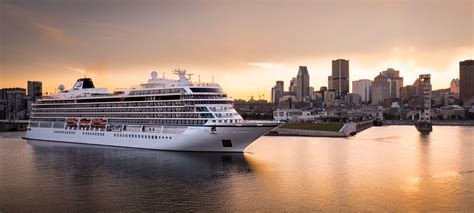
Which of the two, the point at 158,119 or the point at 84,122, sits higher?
the point at 158,119

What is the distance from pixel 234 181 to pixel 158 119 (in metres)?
14.9

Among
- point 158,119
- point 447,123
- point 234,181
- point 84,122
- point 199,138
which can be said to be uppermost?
point 158,119

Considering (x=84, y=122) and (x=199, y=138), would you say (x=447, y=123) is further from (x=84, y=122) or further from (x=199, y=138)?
(x=199, y=138)

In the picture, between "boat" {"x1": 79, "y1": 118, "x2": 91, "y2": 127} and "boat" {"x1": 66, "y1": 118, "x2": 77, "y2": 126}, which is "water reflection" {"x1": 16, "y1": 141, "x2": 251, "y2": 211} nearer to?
"boat" {"x1": 79, "y1": 118, "x2": 91, "y2": 127}

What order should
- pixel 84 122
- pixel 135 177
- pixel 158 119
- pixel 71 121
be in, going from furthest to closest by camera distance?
pixel 71 121, pixel 84 122, pixel 158 119, pixel 135 177

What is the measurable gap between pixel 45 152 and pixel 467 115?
417 ft

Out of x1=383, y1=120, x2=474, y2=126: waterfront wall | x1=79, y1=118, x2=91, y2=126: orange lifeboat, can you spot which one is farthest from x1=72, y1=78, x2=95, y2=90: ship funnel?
x1=383, y1=120, x2=474, y2=126: waterfront wall

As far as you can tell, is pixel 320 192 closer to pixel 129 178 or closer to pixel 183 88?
pixel 129 178

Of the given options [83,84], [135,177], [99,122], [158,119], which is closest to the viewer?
[135,177]

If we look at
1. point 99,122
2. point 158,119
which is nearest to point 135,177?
point 158,119

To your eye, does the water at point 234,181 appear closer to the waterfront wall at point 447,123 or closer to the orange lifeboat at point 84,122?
the orange lifeboat at point 84,122

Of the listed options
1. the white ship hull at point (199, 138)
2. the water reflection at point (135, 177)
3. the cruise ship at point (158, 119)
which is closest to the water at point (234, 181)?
the water reflection at point (135, 177)

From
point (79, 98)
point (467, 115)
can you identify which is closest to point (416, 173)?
point (79, 98)

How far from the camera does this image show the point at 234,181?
2455cm
